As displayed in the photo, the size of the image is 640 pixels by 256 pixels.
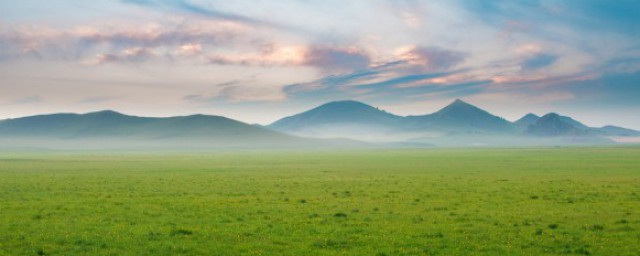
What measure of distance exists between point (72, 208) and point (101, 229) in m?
7.48

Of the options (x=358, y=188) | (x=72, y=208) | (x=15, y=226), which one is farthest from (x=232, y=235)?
(x=358, y=188)

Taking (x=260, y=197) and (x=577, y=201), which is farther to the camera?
(x=260, y=197)

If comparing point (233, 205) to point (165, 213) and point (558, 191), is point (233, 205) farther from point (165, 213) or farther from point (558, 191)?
point (558, 191)

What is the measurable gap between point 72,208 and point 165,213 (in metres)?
5.32

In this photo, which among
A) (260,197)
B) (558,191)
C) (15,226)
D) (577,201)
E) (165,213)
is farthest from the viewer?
(558,191)

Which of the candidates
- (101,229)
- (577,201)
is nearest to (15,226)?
(101,229)

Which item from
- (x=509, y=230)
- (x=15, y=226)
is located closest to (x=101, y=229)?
(x=15, y=226)

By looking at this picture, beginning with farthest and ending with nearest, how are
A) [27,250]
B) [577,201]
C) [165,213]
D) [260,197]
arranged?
[260,197] < [577,201] < [165,213] < [27,250]

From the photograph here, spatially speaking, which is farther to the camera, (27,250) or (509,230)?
(509,230)

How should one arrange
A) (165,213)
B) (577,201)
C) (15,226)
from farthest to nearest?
1. (577,201)
2. (165,213)
3. (15,226)

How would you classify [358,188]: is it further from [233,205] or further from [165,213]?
[165,213]

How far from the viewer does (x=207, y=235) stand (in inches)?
768

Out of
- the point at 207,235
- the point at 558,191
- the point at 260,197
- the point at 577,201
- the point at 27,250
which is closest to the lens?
the point at 27,250

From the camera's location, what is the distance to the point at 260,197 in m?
32.6
